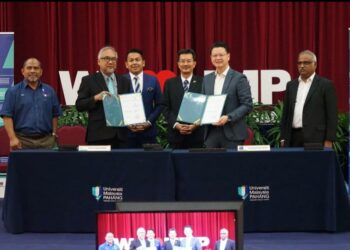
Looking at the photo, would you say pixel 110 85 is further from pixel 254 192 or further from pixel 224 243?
pixel 224 243

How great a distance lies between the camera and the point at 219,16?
944 centimetres

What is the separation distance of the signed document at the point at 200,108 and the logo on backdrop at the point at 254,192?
0.63m

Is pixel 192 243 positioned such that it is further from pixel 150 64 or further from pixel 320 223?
pixel 150 64

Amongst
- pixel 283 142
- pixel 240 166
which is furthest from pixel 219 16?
pixel 240 166

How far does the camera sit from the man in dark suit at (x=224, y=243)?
2855 mm

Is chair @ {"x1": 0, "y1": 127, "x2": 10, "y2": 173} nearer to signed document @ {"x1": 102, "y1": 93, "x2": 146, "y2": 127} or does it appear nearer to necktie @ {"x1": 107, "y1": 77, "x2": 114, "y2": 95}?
necktie @ {"x1": 107, "y1": 77, "x2": 114, "y2": 95}

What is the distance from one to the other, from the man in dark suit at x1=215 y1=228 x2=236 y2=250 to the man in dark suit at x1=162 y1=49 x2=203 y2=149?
2.82 m

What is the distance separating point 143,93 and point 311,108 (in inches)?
59.3

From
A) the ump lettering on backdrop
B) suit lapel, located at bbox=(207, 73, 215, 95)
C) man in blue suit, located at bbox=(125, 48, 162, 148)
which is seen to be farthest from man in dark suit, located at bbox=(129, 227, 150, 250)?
the ump lettering on backdrop

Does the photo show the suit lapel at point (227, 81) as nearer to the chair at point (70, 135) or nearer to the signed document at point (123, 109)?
the signed document at point (123, 109)

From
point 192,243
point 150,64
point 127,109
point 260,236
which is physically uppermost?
point 150,64

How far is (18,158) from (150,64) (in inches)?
180

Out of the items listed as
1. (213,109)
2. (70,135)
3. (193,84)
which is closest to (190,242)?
(213,109)

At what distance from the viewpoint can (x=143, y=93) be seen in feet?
19.3
